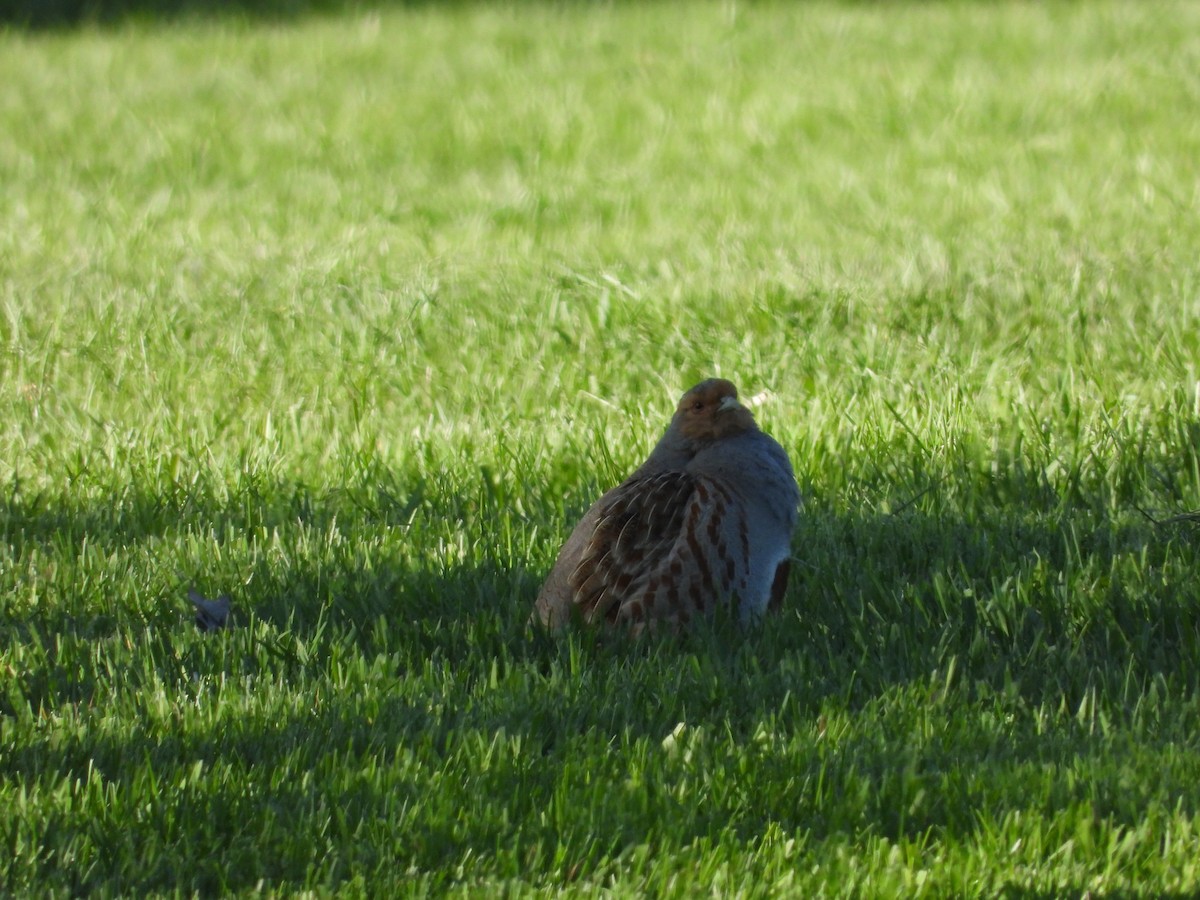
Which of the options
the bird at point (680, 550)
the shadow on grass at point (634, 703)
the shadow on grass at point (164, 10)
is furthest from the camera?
the shadow on grass at point (164, 10)

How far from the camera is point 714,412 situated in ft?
14.3

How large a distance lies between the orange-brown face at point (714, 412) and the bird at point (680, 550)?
12cm

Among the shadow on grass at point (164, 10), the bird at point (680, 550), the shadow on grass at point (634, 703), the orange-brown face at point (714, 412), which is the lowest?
the shadow on grass at point (634, 703)

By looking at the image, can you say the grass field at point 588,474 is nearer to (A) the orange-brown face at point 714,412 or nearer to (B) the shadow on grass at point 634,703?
(B) the shadow on grass at point 634,703

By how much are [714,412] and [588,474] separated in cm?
94

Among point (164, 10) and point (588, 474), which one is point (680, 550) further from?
point (164, 10)

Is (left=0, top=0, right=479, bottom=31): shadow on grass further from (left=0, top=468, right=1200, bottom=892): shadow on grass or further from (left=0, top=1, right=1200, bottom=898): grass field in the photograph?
(left=0, top=468, right=1200, bottom=892): shadow on grass

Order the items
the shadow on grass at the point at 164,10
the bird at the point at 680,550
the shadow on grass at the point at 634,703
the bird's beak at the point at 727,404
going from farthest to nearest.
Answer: the shadow on grass at the point at 164,10 → the bird's beak at the point at 727,404 → the bird at the point at 680,550 → the shadow on grass at the point at 634,703

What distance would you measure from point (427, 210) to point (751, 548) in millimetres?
5371

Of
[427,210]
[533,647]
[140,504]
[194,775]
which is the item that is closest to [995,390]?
[533,647]

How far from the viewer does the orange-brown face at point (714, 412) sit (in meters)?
4.35

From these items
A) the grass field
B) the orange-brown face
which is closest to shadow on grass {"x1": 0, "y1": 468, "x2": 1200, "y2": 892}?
the grass field

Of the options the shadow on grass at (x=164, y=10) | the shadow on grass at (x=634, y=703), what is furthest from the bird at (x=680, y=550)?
the shadow on grass at (x=164, y=10)

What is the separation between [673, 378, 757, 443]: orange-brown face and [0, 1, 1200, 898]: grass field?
1.55 feet
